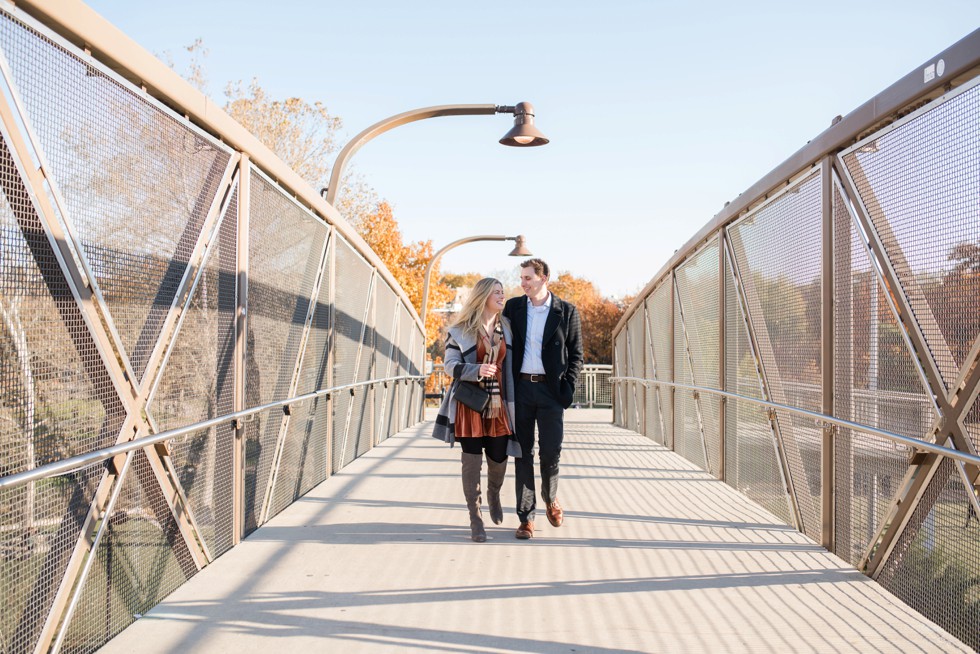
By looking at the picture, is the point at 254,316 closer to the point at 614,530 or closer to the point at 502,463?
the point at 502,463

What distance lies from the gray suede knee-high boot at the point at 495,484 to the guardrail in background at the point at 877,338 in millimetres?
1761

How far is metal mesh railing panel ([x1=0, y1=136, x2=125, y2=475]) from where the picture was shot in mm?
2801

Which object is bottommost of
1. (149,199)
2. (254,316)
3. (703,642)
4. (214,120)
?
(703,642)

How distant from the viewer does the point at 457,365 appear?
18.3ft

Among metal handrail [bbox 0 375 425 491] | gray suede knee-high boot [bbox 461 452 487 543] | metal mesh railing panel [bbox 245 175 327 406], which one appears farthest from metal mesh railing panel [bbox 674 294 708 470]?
metal handrail [bbox 0 375 425 491]

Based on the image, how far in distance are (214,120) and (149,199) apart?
0.81 metres

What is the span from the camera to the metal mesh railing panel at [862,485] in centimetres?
441

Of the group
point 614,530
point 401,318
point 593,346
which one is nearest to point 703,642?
point 614,530

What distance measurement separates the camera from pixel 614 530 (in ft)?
19.1

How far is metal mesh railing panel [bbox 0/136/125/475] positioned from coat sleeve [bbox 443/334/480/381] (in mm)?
2486

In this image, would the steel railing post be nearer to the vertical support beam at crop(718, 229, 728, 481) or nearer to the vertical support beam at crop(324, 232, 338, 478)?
the vertical support beam at crop(718, 229, 728, 481)

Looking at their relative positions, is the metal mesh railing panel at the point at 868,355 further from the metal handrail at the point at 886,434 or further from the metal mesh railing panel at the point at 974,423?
the metal mesh railing panel at the point at 974,423

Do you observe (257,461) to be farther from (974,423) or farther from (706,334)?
(706,334)

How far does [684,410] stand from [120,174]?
295 inches
